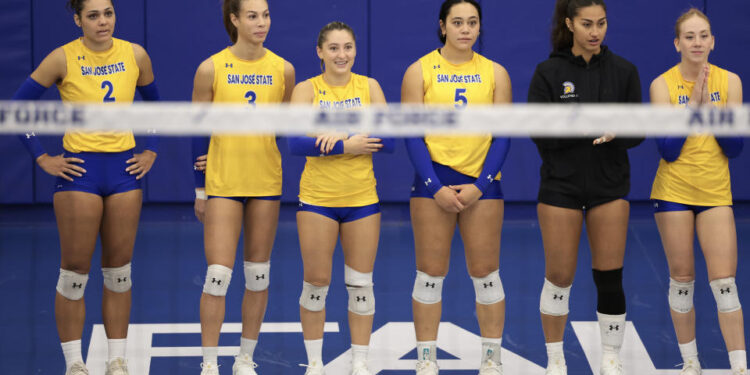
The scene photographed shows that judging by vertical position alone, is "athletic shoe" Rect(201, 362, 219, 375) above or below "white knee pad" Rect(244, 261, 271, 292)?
below

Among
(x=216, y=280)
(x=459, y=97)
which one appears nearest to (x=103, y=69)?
(x=216, y=280)

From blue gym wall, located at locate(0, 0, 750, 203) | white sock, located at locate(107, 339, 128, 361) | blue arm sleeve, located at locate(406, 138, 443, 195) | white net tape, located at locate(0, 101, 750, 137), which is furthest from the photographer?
blue gym wall, located at locate(0, 0, 750, 203)

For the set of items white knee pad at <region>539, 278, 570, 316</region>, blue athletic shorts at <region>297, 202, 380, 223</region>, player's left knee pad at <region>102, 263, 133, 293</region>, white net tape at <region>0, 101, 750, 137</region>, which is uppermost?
white net tape at <region>0, 101, 750, 137</region>

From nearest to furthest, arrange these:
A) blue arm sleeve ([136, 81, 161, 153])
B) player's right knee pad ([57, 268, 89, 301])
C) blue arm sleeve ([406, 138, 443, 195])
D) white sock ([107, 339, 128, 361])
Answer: blue arm sleeve ([406, 138, 443, 195]) < player's right knee pad ([57, 268, 89, 301]) < white sock ([107, 339, 128, 361]) < blue arm sleeve ([136, 81, 161, 153])

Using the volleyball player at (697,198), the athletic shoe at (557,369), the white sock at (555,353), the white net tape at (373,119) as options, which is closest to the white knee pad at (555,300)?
the white sock at (555,353)

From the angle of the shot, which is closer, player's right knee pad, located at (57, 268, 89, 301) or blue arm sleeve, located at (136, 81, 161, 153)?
player's right knee pad, located at (57, 268, 89, 301)

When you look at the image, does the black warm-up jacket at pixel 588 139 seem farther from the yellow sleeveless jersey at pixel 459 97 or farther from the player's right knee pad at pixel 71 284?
the player's right knee pad at pixel 71 284

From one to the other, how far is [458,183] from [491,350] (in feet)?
3.00

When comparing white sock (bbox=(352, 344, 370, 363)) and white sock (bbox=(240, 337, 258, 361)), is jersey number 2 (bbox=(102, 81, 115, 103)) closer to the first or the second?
white sock (bbox=(240, 337, 258, 361))

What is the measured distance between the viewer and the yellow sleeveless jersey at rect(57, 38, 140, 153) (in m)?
5.28

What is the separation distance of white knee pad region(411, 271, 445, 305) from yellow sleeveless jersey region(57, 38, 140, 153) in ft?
5.79

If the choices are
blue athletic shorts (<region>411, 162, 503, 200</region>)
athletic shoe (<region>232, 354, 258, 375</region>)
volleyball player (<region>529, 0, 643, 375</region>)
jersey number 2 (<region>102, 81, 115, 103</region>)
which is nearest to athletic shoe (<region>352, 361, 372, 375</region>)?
athletic shoe (<region>232, 354, 258, 375</region>)

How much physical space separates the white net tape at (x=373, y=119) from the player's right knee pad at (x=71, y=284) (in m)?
1.63

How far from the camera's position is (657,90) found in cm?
530
